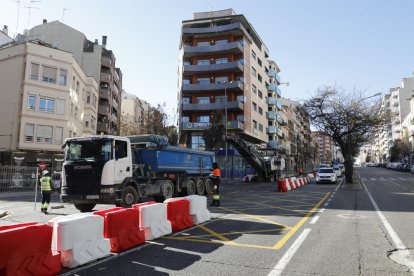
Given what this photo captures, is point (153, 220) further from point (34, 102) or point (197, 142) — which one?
point (197, 142)

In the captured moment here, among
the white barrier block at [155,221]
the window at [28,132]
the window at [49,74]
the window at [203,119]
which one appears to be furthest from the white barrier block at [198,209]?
the window at [203,119]

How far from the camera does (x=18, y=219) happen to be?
1139cm

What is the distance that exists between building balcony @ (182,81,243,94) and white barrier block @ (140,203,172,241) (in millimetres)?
43903

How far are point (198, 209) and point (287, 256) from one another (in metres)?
4.15

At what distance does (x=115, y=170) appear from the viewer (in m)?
12.7

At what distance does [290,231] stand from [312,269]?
3.26 metres

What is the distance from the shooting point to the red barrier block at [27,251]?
468 centimetres

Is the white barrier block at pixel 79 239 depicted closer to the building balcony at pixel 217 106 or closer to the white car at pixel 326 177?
the white car at pixel 326 177

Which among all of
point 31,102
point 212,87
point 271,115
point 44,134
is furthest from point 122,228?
point 271,115

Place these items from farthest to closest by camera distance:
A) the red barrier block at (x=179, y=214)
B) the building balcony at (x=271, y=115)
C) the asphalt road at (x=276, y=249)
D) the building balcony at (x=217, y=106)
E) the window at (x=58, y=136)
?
the building balcony at (x=271, y=115) → the building balcony at (x=217, y=106) → the window at (x=58, y=136) → the red barrier block at (x=179, y=214) → the asphalt road at (x=276, y=249)

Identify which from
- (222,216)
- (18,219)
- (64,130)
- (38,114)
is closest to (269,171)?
(64,130)

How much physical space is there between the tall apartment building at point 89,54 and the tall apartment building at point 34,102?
1088cm

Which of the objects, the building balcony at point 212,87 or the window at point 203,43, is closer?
the building balcony at point 212,87

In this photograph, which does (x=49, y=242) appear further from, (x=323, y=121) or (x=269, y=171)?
(x=269, y=171)
